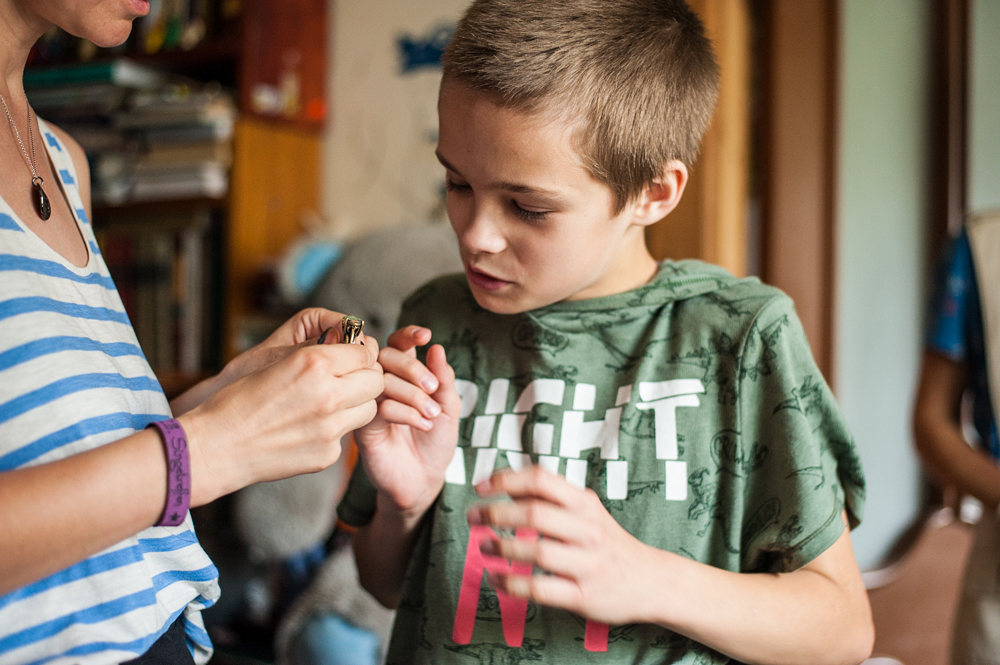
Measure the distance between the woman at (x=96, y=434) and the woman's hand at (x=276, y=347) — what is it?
0.06 metres

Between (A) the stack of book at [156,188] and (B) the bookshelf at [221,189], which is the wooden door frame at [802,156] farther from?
(A) the stack of book at [156,188]

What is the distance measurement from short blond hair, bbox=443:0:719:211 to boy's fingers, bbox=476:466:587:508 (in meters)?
0.32

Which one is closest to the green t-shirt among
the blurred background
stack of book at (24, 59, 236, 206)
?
the blurred background

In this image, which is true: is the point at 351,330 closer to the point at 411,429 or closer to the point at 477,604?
the point at 411,429

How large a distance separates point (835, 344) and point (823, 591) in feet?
3.85

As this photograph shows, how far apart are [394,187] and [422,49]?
381 millimetres

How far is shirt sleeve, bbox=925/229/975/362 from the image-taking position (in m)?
1.25

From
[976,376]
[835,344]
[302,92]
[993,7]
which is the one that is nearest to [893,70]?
[993,7]

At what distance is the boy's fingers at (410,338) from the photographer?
2.34ft

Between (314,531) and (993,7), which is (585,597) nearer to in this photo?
(314,531)

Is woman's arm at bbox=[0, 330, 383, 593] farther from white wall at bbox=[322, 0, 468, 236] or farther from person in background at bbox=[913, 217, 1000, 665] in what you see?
white wall at bbox=[322, 0, 468, 236]

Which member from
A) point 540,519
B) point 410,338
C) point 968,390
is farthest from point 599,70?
point 968,390

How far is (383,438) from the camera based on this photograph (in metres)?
0.74

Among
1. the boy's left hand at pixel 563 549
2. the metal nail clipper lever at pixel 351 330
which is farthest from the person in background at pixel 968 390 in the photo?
the metal nail clipper lever at pixel 351 330
